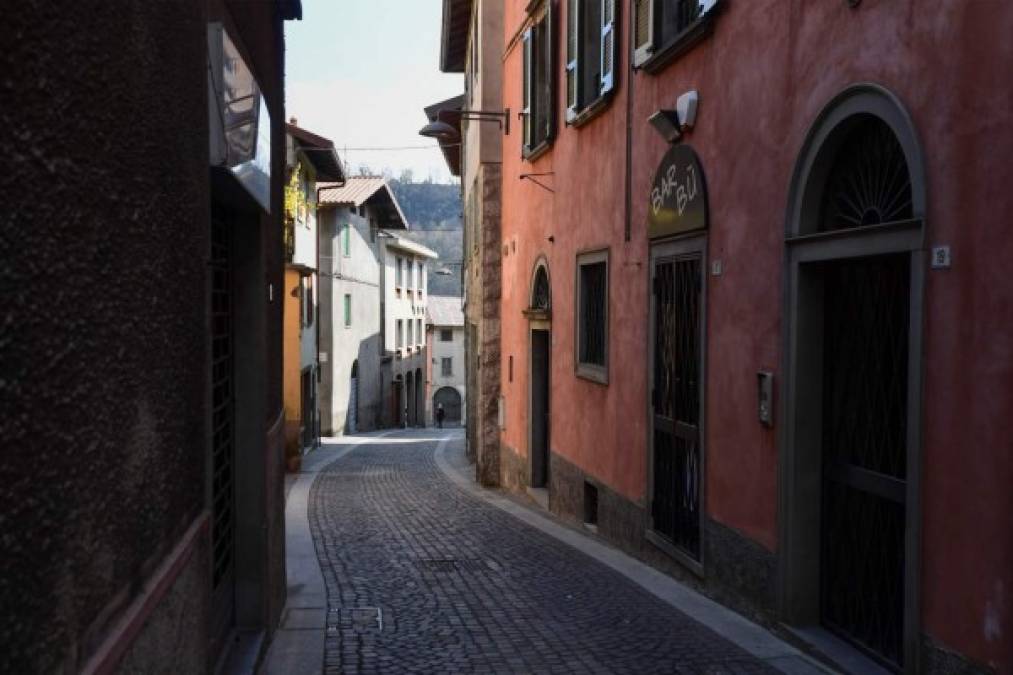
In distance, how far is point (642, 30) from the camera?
9289 mm

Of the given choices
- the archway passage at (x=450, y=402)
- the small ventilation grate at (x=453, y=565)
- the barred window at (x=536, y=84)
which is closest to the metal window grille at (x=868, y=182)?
the small ventilation grate at (x=453, y=565)

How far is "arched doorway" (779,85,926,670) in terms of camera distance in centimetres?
494

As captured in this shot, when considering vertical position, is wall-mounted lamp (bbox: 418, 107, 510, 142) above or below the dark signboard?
above

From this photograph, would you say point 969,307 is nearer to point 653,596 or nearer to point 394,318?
point 653,596

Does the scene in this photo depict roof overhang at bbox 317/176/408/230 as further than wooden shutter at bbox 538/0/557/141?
Yes

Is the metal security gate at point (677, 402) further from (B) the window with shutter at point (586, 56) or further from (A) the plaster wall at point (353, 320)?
(A) the plaster wall at point (353, 320)

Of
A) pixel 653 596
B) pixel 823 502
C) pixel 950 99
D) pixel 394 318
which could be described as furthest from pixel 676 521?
pixel 394 318

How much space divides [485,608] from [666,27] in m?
5.04

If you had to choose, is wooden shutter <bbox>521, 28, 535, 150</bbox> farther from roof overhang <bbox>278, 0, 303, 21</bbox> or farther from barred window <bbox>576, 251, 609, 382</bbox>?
roof overhang <bbox>278, 0, 303, 21</bbox>

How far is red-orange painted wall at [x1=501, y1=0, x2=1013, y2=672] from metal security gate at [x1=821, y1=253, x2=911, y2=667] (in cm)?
48

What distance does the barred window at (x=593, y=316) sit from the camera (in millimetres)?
10820

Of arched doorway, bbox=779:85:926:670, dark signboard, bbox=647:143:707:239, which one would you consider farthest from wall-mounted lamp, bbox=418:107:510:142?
arched doorway, bbox=779:85:926:670

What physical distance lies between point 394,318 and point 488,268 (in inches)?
1073

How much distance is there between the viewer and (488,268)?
18.0 metres
